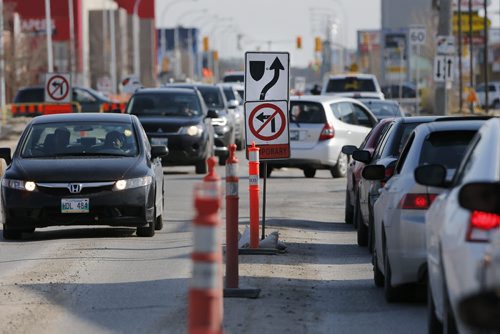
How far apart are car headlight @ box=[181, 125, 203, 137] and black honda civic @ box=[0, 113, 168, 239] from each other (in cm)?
1154

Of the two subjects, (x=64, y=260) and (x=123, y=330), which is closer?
A: (x=123, y=330)

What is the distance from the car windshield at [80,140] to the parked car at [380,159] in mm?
2782

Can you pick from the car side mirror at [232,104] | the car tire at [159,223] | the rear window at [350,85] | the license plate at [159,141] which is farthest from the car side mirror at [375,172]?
the rear window at [350,85]

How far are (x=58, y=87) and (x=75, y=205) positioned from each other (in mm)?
18967

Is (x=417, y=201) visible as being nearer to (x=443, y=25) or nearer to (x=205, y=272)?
(x=205, y=272)

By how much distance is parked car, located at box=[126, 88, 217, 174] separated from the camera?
93.5ft

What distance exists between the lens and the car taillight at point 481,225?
22.8 ft

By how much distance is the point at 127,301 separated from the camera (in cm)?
1128

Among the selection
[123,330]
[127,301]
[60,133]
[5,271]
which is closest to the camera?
[123,330]

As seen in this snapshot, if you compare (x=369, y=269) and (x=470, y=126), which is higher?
(x=470, y=126)

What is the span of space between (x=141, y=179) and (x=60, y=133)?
1413 mm

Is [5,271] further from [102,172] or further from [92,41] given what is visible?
[92,41]

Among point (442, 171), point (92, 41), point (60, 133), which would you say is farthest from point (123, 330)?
point (92, 41)

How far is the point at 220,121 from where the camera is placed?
1347 inches
